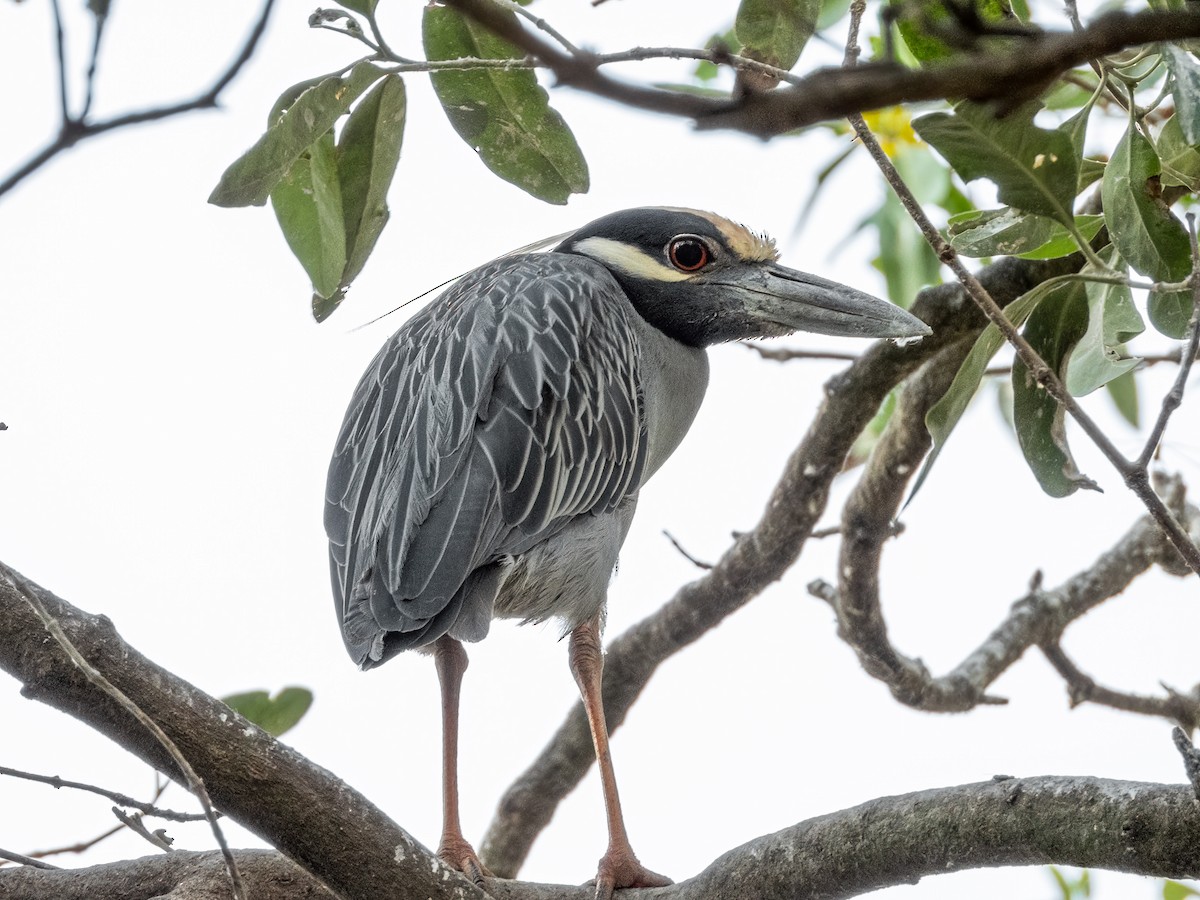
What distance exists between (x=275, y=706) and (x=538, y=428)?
2.69 ft

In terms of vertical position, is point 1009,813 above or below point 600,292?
below

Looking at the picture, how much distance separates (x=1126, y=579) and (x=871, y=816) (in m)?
2.23

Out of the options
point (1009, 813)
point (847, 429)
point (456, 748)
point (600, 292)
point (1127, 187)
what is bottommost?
point (1009, 813)

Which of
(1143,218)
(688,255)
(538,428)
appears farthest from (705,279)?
(1143,218)

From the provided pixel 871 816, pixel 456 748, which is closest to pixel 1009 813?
pixel 871 816

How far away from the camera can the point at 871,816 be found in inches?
74.5

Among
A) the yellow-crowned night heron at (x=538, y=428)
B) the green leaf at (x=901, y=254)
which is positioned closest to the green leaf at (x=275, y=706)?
the yellow-crowned night heron at (x=538, y=428)

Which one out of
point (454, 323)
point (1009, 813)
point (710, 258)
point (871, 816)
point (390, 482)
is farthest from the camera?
point (710, 258)

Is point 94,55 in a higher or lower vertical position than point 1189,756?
higher

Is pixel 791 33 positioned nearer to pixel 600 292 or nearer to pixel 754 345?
pixel 600 292

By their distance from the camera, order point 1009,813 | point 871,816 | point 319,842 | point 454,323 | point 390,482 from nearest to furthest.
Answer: point 1009,813 → point 871,816 → point 319,842 → point 390,482 → point 454,323

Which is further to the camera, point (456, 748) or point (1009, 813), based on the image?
point (456, 748)

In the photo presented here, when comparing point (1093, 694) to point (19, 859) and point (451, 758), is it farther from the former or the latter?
point (19, 859)

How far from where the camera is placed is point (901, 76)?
70 centimetres
